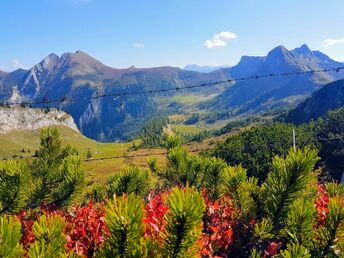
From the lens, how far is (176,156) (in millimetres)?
8305

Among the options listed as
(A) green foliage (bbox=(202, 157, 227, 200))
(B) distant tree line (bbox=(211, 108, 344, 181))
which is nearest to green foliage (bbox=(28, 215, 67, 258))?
(A) green foliage (bbox=(202, 157, 227, 200))

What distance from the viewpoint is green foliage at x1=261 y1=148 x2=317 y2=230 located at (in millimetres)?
5156

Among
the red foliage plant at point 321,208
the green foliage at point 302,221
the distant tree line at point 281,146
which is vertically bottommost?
the distant tree line at point 281,146

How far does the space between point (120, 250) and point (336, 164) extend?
84.5 meters

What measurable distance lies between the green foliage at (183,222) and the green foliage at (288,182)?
73.9 inches

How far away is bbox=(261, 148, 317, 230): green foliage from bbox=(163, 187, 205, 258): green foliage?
6.16ft

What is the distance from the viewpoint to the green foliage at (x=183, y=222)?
3.48 meters

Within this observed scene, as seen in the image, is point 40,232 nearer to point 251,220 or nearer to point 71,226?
point 71,226

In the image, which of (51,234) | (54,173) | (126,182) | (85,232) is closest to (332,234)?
(51,234)

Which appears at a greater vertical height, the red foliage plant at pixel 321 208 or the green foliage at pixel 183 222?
the green foliage at pixel 183 222

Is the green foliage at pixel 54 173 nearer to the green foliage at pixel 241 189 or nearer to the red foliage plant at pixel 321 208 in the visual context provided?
the green foliage at pixel 241 189

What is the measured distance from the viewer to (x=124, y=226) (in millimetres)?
3508

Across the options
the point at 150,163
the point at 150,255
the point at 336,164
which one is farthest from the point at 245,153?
the point at 150,255

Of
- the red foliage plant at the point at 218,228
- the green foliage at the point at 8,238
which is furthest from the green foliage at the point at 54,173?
the green foliage at the point at 8,238
